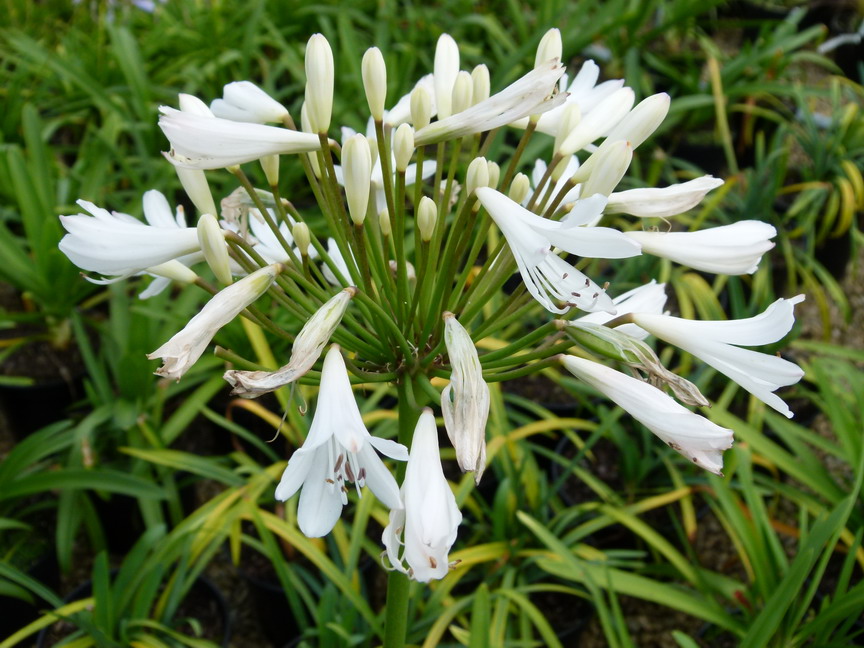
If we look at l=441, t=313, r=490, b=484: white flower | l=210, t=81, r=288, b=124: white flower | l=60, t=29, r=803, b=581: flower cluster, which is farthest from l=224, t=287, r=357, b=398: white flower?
l=210, t=81, r=288, b=124: white flower

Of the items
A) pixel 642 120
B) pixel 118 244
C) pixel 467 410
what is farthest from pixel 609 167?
pixel 118 244

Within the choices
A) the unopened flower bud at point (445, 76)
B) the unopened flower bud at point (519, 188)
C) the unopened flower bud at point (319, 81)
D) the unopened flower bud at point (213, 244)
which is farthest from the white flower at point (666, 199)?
the unopened flower bud at point (213, 244)

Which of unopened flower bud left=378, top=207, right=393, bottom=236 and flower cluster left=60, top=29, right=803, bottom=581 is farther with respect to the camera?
unopened flower bud left=378, top=207, right=393, bottom=236

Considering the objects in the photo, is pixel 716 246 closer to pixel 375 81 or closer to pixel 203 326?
pixel 375 81

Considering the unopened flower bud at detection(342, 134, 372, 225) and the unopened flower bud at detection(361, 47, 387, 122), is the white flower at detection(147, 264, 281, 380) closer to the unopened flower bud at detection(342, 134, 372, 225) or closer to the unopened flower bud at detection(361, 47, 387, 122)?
the unopened flower bud at detection(342, 134, 372, 225)

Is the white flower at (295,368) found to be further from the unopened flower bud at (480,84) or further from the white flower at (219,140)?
the unopened flower bud at (480,84)

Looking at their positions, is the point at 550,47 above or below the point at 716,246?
above

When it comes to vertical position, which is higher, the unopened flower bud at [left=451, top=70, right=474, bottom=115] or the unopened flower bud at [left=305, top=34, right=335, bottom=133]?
the unopened flower bud at [left=305, top=34, right=335, bottom=133]

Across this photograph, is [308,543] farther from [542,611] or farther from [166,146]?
[166,146]
